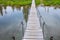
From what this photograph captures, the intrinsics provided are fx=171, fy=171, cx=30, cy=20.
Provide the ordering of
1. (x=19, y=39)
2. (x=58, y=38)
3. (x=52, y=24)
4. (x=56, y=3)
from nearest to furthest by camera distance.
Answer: (x=19, y=39)
(x=58, y=38)
(x=52, y=24)
(x=56, y=3)

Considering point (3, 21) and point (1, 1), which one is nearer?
point (3, 21)

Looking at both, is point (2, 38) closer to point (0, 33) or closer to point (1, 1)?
point (0, 33)

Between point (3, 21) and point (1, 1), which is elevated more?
point (1, 1)

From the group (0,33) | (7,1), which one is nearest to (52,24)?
(0,33)

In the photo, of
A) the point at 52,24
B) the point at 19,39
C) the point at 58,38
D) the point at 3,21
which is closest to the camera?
the point at 19,39

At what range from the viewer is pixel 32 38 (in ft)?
19.2

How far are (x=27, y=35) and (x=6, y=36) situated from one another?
219cm

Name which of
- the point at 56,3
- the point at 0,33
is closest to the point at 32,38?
the point at 0,33

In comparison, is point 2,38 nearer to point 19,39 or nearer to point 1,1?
point 19,39

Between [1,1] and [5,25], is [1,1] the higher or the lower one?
the higher one

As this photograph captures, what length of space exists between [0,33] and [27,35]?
2855 mm

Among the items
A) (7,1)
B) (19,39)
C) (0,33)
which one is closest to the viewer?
(19,39)

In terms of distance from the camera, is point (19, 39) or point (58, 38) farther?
point (58, 38)

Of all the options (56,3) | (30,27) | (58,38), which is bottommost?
(58,38)
